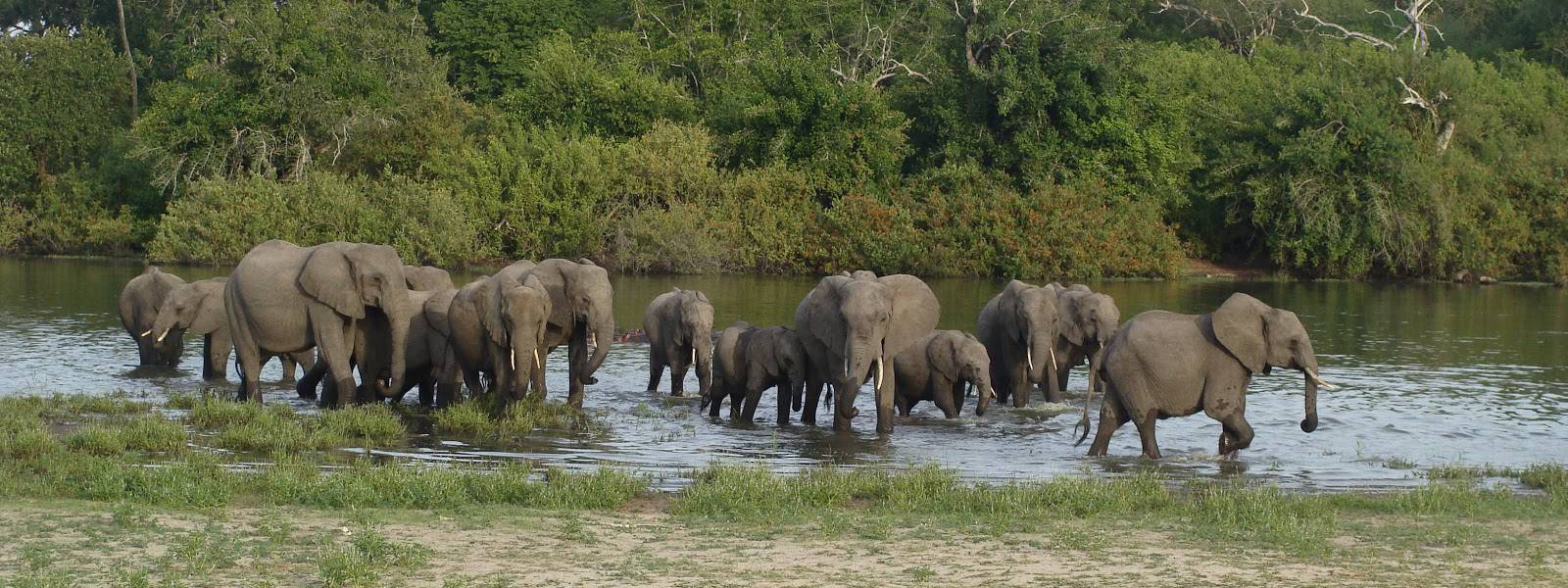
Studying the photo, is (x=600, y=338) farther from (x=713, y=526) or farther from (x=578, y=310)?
(x=713, y=526)

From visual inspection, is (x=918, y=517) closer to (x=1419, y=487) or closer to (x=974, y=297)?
(x=1419, y=487)

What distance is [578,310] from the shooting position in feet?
57.3

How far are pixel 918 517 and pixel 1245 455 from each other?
5.73 meters

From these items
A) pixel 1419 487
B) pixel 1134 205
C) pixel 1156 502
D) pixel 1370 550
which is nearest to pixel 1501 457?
pixel 1419 487

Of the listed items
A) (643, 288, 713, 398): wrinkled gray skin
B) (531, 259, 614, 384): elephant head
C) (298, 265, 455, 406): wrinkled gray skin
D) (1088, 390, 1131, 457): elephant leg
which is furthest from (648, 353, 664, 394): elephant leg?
(1088, 390, 1131, 457): elephant leg

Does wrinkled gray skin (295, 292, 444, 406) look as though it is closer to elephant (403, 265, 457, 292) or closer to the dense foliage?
elephant (403, 265, 457, 292)

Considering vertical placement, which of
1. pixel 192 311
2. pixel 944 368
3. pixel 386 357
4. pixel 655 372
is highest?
pixel 192 311

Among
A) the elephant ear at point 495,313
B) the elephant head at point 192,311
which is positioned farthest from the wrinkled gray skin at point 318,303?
the elephant head at point 192,311

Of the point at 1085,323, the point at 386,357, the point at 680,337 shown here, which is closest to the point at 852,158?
the point at 1085,323

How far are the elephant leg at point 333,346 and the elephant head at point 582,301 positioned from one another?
2.04 m

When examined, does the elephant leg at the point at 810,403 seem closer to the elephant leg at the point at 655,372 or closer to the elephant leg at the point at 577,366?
the elephant leg at the point at 577,366

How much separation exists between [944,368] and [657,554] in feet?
28.6

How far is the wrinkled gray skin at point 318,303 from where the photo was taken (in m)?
17.1

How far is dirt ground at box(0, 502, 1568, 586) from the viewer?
894cm
